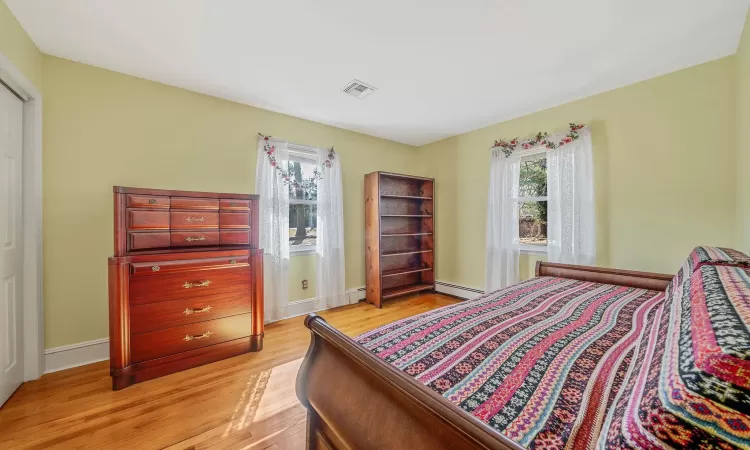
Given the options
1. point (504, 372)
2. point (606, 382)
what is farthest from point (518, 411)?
point (606, 382)

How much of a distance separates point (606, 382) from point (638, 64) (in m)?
2.76

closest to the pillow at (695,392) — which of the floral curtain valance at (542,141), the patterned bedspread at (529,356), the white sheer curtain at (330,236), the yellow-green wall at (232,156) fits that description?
the patterned bedspread at (529,356)

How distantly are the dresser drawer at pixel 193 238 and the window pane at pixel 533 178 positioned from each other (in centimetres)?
340

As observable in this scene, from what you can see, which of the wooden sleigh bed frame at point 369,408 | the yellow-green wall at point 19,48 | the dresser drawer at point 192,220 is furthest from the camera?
the dresser drawer at point 192,220

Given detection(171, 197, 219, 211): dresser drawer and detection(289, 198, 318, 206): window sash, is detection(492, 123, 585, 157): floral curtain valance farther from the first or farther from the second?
detection(171, 197, 219, 211): dresser drawer

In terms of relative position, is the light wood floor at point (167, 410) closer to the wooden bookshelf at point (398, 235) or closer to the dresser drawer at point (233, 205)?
the dresser drawer at point (233, 205)

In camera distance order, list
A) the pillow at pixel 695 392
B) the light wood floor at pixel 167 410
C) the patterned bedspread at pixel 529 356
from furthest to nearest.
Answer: the light wood floor at pixel 167 410
the patterned bedspread at pixel 529 356
the pillow at pixel 695 392

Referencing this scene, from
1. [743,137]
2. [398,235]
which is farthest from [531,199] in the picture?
[398,235]

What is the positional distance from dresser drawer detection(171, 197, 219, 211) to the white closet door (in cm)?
88

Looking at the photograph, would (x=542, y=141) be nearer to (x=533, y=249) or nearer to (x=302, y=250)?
(x=533, y=249)

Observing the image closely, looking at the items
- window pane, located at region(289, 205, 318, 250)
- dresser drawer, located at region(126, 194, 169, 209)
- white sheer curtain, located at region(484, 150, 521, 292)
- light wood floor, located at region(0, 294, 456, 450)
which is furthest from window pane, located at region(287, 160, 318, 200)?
white sheer curtain, located at region(484, 150, 521, 292)

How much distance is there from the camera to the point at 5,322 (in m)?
1.78

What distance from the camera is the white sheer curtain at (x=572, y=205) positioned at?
9.32 ft

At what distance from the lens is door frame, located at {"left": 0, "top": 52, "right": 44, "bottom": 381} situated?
77.7 inches
